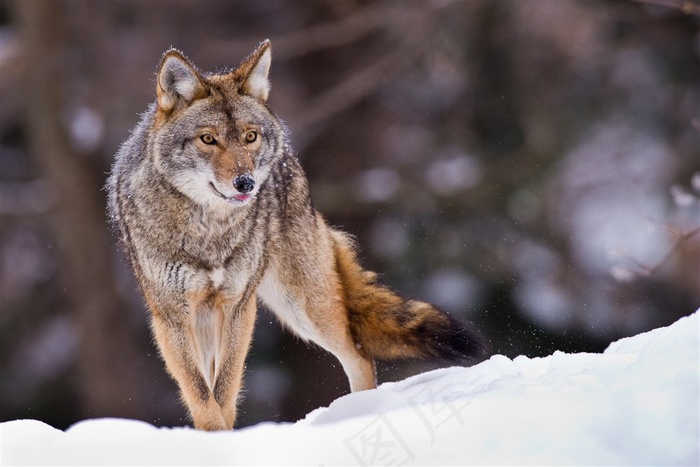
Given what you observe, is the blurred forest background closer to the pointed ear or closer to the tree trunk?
the tree trunk

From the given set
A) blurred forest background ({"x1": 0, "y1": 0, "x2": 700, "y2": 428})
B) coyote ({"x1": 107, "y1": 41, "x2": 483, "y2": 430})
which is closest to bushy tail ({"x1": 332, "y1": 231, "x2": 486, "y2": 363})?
coyote ({"x1": 107, "y1": 41, "x2": 483, "y2": 430})

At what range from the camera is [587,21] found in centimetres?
1458

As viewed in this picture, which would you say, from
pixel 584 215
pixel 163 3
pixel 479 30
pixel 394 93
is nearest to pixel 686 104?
pixel 584 215

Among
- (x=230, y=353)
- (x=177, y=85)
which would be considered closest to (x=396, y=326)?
(x=230, y=353)

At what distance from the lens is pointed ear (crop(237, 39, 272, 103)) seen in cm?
571

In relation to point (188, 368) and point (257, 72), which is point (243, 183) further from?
point (188, 368)

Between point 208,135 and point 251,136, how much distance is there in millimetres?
214

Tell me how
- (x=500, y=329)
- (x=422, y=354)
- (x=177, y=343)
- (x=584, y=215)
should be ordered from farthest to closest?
(x=584, y=215) → (x=500, y=329) → (x=422, y=354) → (x=177, y=343)

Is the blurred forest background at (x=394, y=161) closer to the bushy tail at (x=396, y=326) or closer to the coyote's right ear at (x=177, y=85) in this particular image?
the bushy tail at (x=396, y=326)

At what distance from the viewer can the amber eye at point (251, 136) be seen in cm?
547

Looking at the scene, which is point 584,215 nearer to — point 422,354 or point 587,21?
point 587,21

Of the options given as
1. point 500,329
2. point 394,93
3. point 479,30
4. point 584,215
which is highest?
point 479,30

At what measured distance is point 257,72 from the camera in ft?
18.9

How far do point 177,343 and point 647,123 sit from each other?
969cm
